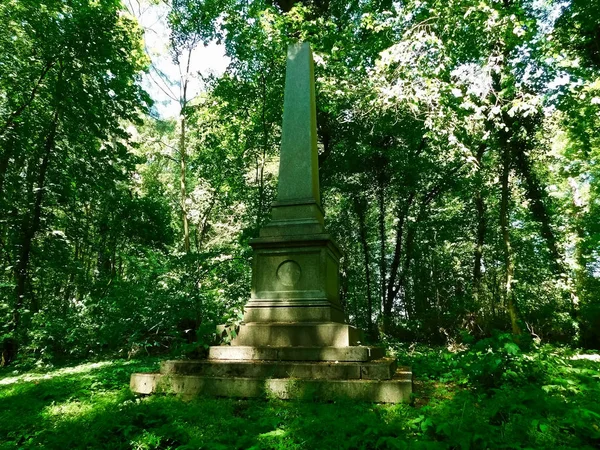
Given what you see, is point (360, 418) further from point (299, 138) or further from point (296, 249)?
point (299, 138)

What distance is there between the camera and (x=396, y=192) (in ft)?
47.1

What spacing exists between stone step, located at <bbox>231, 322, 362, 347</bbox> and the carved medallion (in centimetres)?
59

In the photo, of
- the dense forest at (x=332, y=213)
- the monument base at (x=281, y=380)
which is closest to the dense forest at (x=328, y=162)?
the dense forest at (x=332, y=213)

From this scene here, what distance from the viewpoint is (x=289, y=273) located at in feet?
16.9

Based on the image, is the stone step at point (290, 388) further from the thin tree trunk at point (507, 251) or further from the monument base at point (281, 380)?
the thin tree trunk at point (507, 251)

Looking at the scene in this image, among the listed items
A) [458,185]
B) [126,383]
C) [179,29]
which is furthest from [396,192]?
[126,383]

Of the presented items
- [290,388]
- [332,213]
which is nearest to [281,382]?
[290,388]

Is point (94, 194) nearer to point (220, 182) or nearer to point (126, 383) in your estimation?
point (220, 182)

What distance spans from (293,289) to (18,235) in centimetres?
818

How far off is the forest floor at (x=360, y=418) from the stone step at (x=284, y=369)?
0.42 meters

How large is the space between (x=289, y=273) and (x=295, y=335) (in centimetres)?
88

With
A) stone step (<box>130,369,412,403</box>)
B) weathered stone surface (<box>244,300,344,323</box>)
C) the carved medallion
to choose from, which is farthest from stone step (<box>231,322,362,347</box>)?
stone step (<box>130,369,412,403</box>)

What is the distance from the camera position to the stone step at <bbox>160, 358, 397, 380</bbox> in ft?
12.9

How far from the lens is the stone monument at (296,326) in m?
3.89
